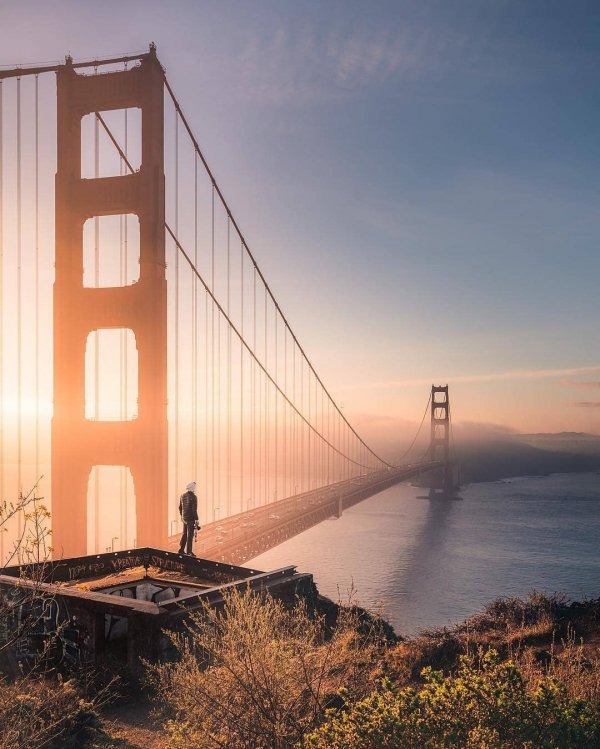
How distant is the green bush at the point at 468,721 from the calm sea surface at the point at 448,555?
15.2 metres

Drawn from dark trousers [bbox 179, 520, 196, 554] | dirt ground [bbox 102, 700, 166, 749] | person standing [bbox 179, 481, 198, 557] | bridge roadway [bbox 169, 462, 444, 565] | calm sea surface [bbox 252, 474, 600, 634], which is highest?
person standing [bbox 179, 481, 198, 557]

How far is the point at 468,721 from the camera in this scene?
3.94 meters

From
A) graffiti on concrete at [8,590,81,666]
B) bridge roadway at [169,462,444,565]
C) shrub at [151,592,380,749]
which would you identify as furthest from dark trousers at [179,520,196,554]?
bridge roadway at [169,462,444,565]

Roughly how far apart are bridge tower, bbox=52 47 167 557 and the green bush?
13035 mm

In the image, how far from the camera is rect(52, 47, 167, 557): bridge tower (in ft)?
53.6

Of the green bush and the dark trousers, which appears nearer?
the green bush

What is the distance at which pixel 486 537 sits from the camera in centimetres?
7675

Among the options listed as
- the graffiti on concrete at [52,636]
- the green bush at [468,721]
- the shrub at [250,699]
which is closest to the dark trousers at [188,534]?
the graffiti on concrete at [52,636]

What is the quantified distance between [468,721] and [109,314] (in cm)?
1492

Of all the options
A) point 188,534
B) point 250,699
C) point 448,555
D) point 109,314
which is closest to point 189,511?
point 188,534

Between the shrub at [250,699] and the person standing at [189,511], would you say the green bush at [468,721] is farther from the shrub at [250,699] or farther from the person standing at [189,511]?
the person standing at [189,511]

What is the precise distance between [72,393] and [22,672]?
427 inches

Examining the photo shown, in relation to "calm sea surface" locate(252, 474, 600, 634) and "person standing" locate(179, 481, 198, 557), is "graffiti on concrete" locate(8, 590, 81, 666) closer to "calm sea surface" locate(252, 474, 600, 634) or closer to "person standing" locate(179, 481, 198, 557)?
"person standing" locate(179, 481, 198, 557)

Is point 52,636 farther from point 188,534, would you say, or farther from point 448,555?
point 448,555
